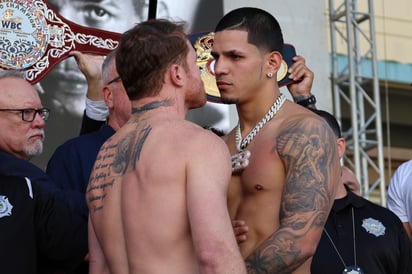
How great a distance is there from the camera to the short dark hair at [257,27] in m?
3.43

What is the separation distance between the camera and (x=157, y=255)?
269cm

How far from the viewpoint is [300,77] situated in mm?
4453

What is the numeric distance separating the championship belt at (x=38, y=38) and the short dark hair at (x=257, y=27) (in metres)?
1.20

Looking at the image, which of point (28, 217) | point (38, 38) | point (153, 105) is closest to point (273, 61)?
point (153, 105)

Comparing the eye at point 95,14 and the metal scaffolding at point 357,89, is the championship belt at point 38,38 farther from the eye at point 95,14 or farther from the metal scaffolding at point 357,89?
the metal scaffolding at point 357,89

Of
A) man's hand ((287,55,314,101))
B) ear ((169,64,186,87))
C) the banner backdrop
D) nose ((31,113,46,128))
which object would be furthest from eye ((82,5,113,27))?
ear ((169,64,186,87))

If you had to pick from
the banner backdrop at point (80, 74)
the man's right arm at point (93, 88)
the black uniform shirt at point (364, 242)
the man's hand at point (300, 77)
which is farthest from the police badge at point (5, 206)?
the banner backdrop at point (80, 74)

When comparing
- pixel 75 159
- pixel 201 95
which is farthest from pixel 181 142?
pixel 75 159

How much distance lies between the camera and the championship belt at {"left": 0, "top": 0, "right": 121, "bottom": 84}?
4309mm

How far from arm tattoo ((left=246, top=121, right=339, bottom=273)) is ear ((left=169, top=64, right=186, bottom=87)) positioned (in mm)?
508

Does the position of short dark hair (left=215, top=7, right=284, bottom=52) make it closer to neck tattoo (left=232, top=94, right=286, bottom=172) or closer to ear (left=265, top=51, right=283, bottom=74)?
ear (left=265, top=51, right=283, bottom=74)

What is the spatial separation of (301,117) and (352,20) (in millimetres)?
5649

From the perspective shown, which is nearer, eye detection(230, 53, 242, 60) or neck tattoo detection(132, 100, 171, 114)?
neck tattoo detection(132, 100, 171, 114)

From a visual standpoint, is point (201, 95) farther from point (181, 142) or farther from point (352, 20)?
point (352, 20)
